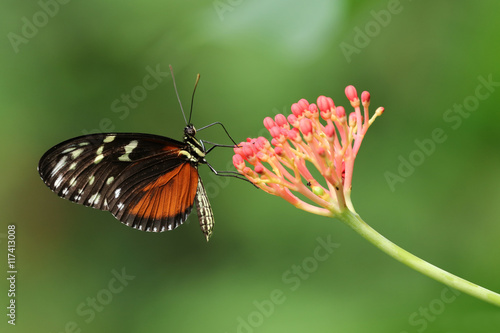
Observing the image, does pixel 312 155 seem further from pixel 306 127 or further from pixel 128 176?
pixel 128 176

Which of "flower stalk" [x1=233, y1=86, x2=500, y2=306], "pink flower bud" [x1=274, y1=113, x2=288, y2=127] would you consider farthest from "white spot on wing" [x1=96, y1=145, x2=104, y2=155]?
"pink flower bud" [x1=274, y1=113, x2=288, y2=127]

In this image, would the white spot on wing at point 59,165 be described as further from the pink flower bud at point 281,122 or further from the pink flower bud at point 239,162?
the pink flower bud at point 281,122

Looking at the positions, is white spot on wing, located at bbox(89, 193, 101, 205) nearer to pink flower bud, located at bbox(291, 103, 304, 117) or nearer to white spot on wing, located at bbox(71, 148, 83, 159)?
white spot on wing, located at bbox(71, 148, 83, 159)

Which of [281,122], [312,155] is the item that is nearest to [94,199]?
[281,122]

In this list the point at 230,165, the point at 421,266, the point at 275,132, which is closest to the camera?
the point at 421,266

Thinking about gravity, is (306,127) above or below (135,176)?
below

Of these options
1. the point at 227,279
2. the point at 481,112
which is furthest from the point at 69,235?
the point at 481,112

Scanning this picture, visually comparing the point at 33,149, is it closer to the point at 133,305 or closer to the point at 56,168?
the point at 133,305
